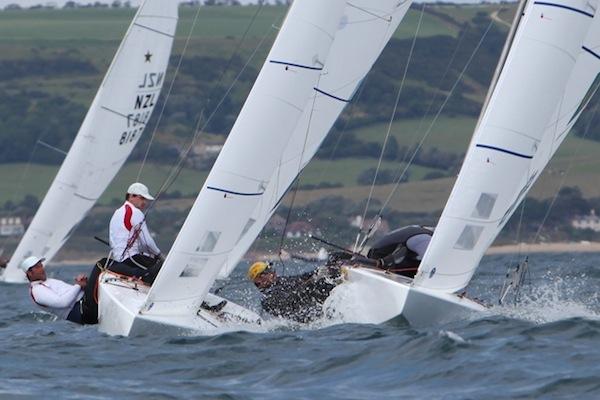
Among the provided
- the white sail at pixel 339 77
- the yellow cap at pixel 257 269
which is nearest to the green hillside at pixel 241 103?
the white sail at pixel 339 77

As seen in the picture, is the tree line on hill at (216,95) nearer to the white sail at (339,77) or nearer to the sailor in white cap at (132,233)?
the white sail at (339,77)

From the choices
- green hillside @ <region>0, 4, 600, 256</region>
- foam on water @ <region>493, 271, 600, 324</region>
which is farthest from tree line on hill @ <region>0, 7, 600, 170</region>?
foam on water @ <region>493, 271, 600, 324</region>

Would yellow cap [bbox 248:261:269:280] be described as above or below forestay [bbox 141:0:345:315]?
below

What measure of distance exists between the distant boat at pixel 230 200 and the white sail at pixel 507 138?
146 cm

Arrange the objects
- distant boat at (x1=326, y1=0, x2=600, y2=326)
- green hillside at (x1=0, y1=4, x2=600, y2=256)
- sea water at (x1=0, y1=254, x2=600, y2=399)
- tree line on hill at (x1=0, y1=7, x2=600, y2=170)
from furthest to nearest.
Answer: tree line on hill at (x1=0, y1=7, x2=600, y2=170)
green hillside at (x1=0, y1=4, x2=600, y2=256)
distant boat at (x1=326, y1=0, x2=600, y2=326)
sea water at (x1=0, y1=254, x2=600, y2=399)

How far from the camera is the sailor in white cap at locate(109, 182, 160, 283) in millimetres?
13523

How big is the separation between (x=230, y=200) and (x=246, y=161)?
Result: 0.34 meters

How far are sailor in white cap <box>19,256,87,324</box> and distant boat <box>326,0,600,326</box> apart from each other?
2168 millimetres

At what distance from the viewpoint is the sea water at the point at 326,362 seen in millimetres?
10266

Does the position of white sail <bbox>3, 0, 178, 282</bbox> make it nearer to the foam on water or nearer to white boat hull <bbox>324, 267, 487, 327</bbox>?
the foam on water

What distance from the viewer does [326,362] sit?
36.9 ft

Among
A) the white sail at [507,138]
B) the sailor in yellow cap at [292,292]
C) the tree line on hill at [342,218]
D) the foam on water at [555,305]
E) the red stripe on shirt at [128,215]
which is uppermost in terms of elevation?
the white sail at [507,138]

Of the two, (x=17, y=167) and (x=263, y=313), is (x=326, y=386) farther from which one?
(x=17, y=167)

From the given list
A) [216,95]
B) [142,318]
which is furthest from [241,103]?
[142,318]
